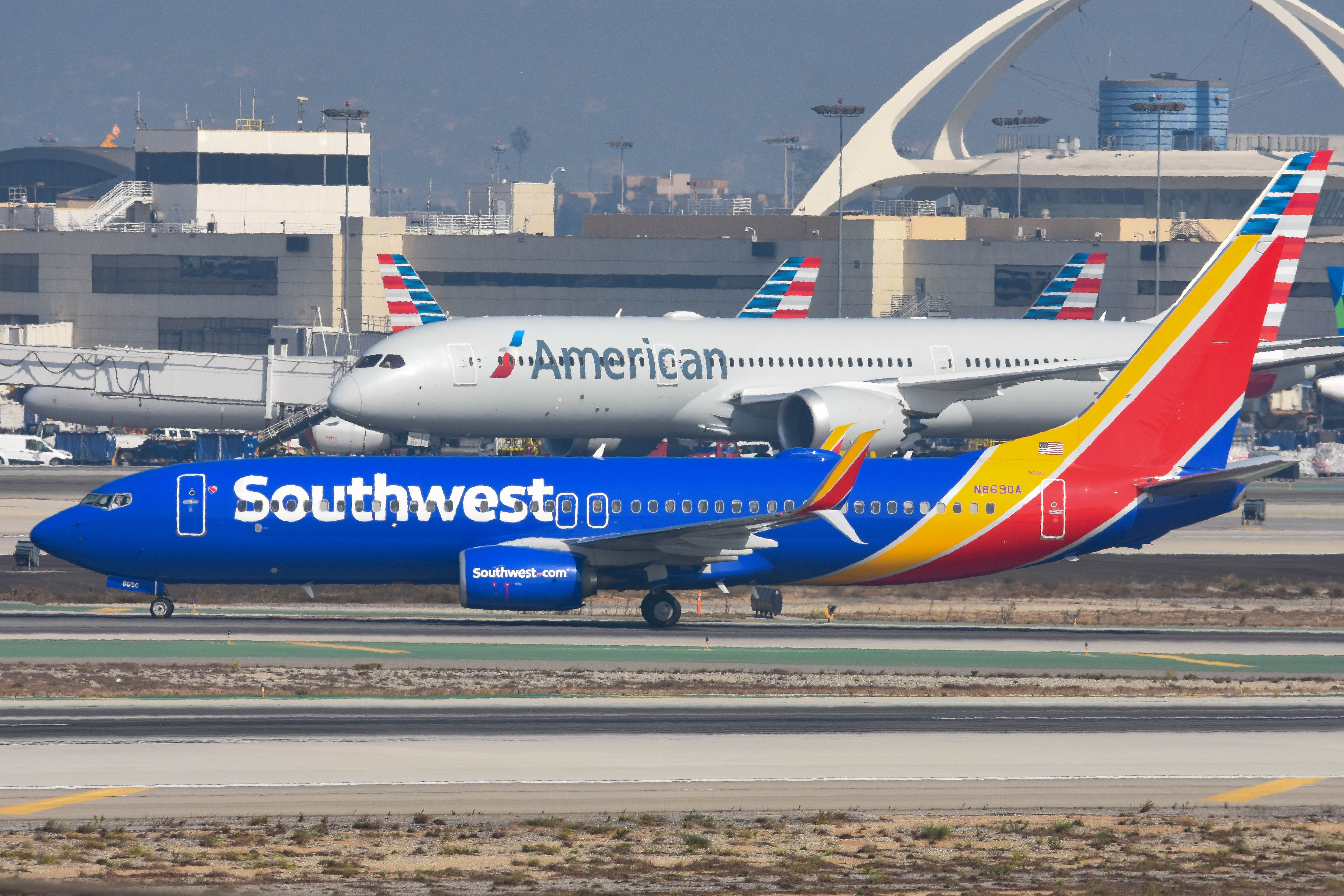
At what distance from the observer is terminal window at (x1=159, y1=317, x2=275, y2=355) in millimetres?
133125

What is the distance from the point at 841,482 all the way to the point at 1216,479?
370 inches

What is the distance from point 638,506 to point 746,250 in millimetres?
89609

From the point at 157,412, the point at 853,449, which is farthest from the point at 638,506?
the point at 157,412

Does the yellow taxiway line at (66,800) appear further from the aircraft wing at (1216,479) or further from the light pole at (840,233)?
the light pole at (840,233)

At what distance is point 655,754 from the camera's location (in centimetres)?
2745

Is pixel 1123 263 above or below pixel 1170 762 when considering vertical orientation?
above

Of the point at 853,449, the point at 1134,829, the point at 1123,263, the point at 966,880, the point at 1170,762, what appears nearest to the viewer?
the point at 966,880

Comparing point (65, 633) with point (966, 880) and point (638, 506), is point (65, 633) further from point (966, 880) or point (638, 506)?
point (966, 880)

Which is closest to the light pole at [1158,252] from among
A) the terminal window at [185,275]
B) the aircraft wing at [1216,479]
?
the terminal window at [185,275]

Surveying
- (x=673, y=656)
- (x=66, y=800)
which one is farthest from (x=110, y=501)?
(x=66, y=800)

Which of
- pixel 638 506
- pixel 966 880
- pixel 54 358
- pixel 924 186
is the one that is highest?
Answer: pixel 924 186

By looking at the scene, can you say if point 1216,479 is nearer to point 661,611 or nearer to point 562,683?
point 661,611

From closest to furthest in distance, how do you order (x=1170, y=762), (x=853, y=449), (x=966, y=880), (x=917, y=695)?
1. (x=966, y=880)
2. (x=1170, y=762)
3. (x=917, y=695)
4. (x=853, y=449)

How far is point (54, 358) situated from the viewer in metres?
98.3
